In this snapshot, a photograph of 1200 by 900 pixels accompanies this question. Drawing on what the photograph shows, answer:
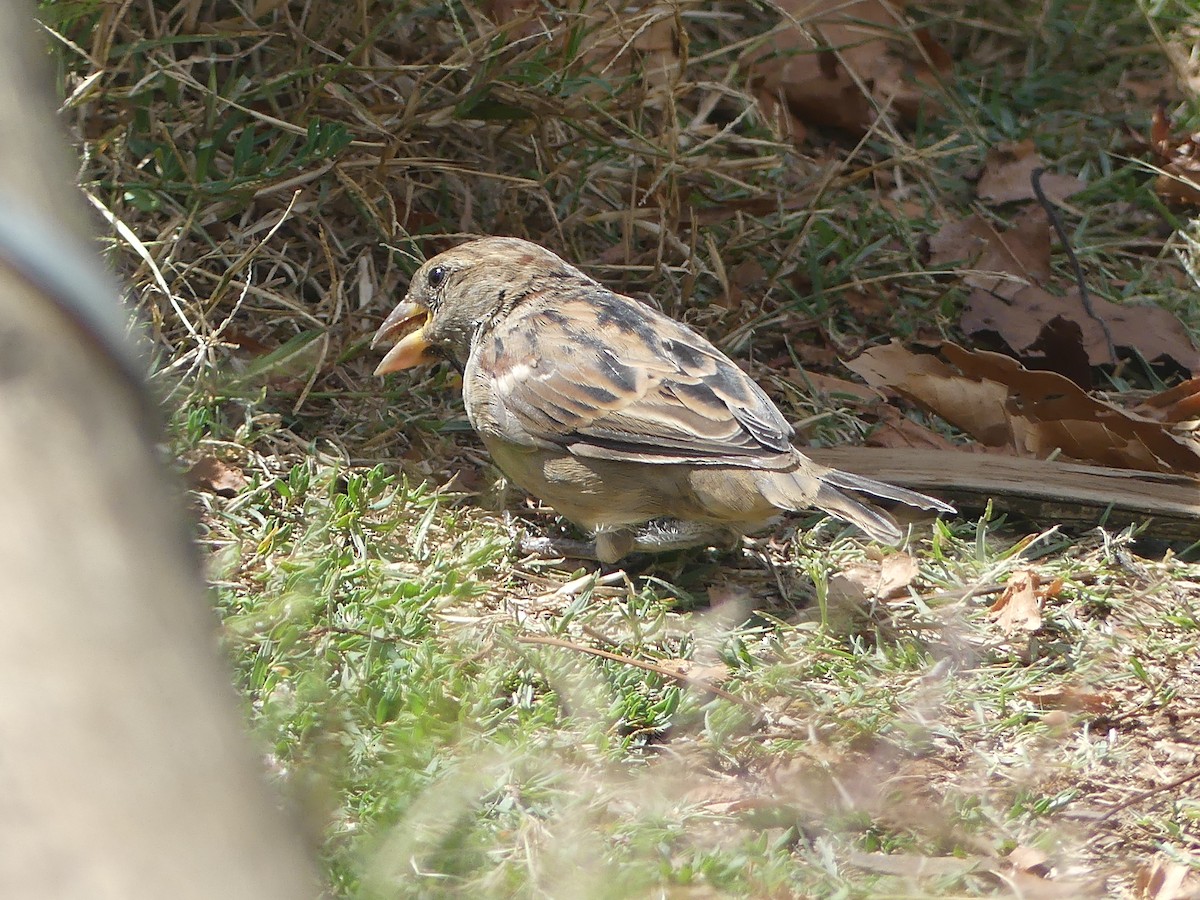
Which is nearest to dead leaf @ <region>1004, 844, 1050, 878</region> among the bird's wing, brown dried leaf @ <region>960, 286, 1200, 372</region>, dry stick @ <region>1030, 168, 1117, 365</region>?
the bird's wing

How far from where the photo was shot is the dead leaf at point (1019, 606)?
156 inches

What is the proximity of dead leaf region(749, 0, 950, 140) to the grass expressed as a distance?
17cm

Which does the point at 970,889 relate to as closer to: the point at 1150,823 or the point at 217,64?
Result: the point at 1150,823

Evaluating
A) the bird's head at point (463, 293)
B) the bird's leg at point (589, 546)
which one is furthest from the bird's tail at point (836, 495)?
the bird's head at point (463, 293)

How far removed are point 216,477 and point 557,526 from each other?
1154 mm

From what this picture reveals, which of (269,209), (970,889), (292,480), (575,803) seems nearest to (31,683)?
(575,803)

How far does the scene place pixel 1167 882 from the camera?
2.95 metres

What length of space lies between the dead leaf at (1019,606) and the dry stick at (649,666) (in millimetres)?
903

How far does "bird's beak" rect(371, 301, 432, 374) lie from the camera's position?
4730 mm

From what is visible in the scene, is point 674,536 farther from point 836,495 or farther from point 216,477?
point 216,477

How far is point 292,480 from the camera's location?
438 centimetres

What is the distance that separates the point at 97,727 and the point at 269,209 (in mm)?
4192

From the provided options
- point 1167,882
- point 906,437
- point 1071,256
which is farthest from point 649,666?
point 1071,256

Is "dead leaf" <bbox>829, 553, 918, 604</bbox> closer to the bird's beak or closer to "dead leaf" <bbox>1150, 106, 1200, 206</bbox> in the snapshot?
the bird's beak
